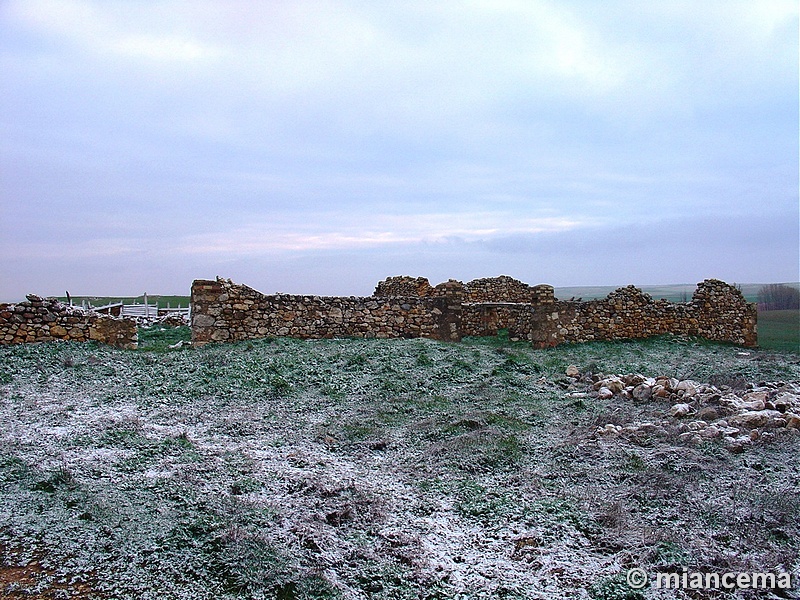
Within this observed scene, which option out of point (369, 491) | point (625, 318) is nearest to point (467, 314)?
point (625, 318)

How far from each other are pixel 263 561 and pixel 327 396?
15.6 ft

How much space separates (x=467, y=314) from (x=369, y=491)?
14.5 meters

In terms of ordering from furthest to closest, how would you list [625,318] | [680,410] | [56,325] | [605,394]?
[625,318], [56,325], [605,394], [680,410]

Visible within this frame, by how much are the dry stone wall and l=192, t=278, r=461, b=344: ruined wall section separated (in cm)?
2

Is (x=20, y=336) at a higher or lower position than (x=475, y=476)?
higher

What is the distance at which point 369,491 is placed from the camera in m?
4.84

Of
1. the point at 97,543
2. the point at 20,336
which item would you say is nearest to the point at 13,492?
the point at 97,543

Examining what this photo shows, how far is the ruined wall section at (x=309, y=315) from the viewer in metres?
13.4

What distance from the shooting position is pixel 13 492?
4.50 metres

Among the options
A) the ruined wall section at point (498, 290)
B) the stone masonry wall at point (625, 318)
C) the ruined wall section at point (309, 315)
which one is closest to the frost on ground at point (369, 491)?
the ruined wall section at point (309, 315)

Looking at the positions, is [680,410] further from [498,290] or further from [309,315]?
[498,290]

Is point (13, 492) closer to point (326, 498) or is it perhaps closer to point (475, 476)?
point (326, 498)

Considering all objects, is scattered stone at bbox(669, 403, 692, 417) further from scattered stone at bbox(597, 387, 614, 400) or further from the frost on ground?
scattered stone at bbox(597, 387, 614, 400)

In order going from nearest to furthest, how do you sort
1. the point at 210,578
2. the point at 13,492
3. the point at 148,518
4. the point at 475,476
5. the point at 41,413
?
the point at 210,578 → the point at 148,518 → the point at 13,492 → the point at 475,476 → the point at 41,413
